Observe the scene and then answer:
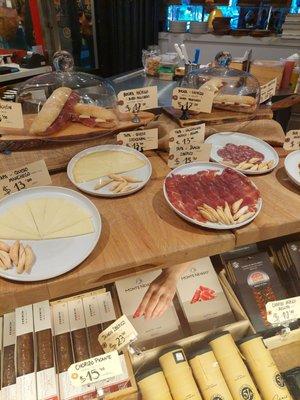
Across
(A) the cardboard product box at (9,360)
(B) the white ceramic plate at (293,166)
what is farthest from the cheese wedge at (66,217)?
(B) the white ceramic plate at (293,166)

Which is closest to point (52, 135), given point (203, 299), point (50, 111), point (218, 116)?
point (50, 111)

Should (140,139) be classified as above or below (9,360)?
above

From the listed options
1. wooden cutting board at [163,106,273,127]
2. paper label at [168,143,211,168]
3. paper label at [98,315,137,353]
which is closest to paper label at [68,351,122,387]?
paper label at [98,315,137,353]

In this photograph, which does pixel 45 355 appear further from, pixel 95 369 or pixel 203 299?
pixel 203 299

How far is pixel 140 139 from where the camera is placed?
3.72 ft

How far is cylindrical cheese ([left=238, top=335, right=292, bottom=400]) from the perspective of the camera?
991 millimetres

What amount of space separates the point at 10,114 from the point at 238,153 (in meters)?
0.82

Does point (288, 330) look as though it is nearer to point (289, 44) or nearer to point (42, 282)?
point (42, 282)

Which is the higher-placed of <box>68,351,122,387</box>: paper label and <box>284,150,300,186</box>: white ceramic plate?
<box>284,150,300,186</box>: white ceramic plate

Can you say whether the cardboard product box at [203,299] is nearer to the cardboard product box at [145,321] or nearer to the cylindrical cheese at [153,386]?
the cardboard product box at [145,321]

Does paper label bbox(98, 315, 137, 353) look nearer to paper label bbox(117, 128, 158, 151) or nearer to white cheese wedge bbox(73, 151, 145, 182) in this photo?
white cheese wedge bbox(73, 151, 145, 182)

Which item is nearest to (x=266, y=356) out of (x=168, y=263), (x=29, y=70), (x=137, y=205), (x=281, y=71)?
(x=168, y=263)

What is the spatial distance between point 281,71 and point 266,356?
2.05 meters

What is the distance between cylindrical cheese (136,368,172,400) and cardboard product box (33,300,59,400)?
10.3 inches
